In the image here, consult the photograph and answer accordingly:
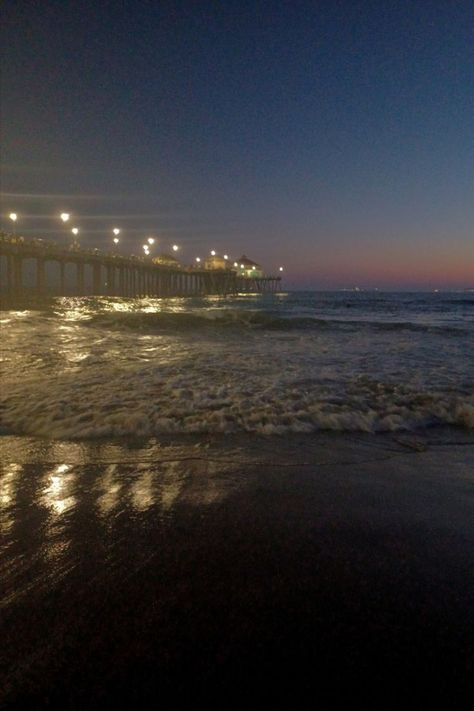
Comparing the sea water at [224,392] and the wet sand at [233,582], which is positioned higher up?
the sea water at [224,392]

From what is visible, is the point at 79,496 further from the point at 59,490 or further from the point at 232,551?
the point at 232,551

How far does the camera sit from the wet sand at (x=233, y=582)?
4.43ft

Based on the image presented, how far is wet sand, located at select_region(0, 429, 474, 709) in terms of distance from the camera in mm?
1351

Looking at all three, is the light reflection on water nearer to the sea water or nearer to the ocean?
the ocean

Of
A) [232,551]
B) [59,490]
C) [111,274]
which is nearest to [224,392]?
[59,490]

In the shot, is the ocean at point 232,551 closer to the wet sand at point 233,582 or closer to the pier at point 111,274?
the wet sand at point 233,582

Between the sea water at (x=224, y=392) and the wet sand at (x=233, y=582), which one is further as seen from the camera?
the sea water at (x=224, y=392)

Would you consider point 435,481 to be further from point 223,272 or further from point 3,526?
point 223,272

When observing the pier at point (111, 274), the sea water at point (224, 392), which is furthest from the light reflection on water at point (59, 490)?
the pier at point (111, 274)

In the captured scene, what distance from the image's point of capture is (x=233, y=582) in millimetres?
1886

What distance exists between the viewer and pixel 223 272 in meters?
99.6

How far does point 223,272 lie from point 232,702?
10072 centimetres

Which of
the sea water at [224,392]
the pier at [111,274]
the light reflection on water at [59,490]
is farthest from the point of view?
the pier at [111,274]

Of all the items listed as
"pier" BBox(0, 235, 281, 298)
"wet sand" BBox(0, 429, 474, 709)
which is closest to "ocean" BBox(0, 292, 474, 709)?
"wet sand" BBox(0, 429, 474, 709)
